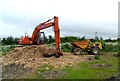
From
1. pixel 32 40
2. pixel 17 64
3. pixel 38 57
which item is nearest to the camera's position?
pixel 17 64

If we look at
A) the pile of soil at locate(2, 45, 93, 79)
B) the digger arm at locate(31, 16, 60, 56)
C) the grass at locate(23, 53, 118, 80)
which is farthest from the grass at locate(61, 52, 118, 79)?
the digger arm at locate(31, 16, 60, 56)

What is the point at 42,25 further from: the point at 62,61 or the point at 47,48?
the point at 62,61

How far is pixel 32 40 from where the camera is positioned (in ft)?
121

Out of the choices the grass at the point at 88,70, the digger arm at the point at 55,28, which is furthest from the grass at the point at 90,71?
the digger arm at the point at 55,28

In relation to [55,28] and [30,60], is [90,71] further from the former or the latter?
[55,28]

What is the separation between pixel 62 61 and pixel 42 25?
739cm

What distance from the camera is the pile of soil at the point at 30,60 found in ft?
89.4

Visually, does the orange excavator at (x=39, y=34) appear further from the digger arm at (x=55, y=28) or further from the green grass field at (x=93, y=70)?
the green grass field at (x=93, y=70)

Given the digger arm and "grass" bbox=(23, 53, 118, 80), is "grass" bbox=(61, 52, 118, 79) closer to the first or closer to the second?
"grass" bbox=(23, 53, 118, 80)

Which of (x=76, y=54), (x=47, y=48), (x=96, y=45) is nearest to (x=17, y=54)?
(x=47, y=48)

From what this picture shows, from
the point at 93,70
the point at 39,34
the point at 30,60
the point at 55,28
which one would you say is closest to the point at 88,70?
the point at 93,70

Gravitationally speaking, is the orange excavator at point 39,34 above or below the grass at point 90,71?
above

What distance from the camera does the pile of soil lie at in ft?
89.4

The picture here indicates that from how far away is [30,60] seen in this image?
99.1 ft
